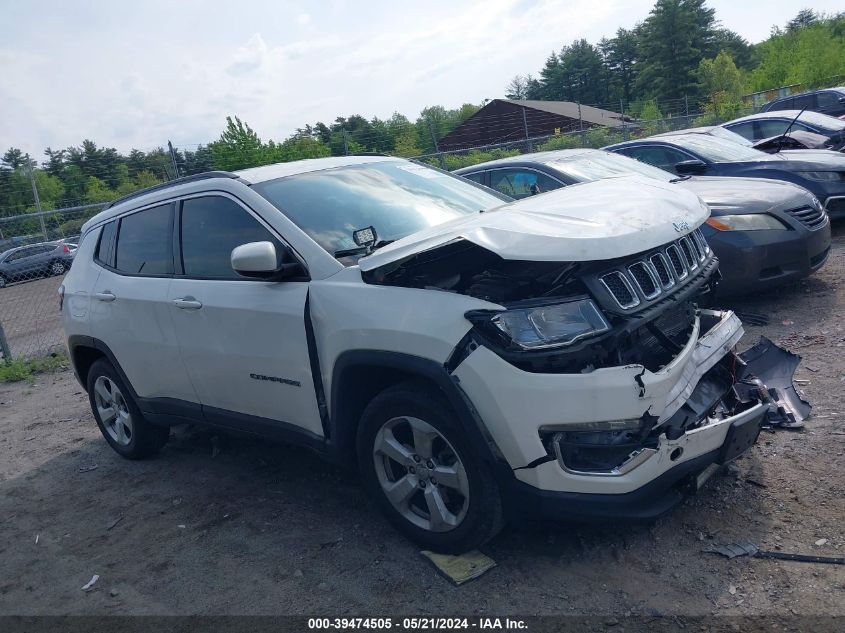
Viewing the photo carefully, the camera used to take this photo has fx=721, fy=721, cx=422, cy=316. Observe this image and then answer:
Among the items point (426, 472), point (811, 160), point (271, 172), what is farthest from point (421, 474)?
point (811, 160)

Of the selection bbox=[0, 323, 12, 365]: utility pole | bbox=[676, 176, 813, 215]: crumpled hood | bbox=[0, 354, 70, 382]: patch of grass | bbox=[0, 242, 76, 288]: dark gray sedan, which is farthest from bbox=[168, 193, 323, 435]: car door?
bbox=[0, 242, 76, 288]: dark gray sedan

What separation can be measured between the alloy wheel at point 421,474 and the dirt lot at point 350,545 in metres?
0.25

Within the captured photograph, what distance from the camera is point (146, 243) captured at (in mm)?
4855

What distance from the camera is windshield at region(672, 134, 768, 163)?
29.2 feet

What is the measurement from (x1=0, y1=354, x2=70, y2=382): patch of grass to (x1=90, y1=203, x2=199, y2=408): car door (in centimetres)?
502

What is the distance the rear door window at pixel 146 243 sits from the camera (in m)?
4.63

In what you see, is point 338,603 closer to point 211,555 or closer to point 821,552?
point 211,555

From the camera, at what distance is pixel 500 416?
2.91 meters

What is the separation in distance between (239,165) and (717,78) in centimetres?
3826

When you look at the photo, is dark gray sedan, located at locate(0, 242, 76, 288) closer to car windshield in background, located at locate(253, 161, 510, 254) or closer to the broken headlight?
car windshield in background, located at locate(253, 161, 510, 254)

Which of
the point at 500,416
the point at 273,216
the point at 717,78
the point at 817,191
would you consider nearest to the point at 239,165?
the point at 817,191

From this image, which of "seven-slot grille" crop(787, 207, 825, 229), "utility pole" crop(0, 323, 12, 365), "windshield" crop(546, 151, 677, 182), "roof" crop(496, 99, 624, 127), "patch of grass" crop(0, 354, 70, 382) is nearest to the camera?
"seven-slot grille" crop(787, 207, 825, 229)

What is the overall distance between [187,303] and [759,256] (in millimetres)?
4744

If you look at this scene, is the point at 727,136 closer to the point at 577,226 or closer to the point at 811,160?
the point at 811,160
